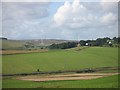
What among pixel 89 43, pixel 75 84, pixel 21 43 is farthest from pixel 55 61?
pixel 21 43

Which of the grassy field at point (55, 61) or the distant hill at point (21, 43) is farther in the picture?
the distant hill at point (21, 43)

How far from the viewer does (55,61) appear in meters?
53.2

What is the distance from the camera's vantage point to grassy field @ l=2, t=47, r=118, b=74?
47.4m

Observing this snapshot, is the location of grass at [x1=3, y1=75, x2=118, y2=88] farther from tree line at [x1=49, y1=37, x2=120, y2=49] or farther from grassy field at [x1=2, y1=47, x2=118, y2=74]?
tree line at [x1=49, y1=37, x2=120, y2=49]

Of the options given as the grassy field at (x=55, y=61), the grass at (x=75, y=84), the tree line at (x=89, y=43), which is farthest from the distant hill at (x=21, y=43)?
the grass at (x=75, y=84)

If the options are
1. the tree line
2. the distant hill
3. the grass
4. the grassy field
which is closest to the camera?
the grass

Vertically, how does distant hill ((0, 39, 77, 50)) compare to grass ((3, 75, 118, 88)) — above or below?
above

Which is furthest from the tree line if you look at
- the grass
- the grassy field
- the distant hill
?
the grass

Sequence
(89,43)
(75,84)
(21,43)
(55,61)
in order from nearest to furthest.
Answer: (75,84)
(55,61)
(89,43)
(21,43)

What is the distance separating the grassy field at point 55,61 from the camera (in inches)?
1868

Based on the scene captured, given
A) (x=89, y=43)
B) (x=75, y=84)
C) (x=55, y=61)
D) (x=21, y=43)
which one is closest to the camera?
(x=75, y=84)

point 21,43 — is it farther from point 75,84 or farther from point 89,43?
point 75,84

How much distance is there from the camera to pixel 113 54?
194ft

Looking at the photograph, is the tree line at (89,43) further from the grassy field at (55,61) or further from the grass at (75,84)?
the grass at (75,84)
